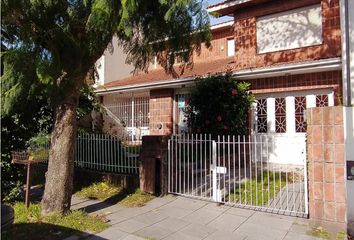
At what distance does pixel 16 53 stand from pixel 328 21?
895 cm

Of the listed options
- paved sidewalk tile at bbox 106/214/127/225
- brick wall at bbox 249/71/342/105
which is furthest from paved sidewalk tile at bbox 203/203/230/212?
brick wall at bbox 249/71/342/105

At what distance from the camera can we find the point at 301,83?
33.4 feet

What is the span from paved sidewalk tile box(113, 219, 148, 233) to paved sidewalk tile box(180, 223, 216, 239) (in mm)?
749

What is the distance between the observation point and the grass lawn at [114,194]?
278 inches

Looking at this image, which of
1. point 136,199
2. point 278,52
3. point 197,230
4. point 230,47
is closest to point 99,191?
point 136,199

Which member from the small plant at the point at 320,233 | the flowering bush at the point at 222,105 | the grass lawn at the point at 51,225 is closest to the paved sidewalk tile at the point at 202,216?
the grass lawn at the point at 51,225

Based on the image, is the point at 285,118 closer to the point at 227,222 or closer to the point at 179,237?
the point at 227,222

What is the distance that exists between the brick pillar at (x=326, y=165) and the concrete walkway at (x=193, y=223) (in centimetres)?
51

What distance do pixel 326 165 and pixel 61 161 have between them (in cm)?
458

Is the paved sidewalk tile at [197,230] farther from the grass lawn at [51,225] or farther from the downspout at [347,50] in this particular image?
the downspout at [347,50]

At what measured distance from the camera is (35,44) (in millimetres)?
5172

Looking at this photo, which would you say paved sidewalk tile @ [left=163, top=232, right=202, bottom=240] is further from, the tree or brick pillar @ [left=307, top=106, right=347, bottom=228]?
the tree

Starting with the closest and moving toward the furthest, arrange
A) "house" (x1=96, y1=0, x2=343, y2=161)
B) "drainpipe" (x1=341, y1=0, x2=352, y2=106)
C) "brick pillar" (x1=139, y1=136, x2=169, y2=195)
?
"brick pillar" (x1=139, y1=136, x2=169, y2=195)
"drainpipe" (x1=341, y1=0, x2=352, y2=106)
"house" (x1=96, y1=0, x2=343, y2=161)

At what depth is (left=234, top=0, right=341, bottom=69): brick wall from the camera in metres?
9.85
